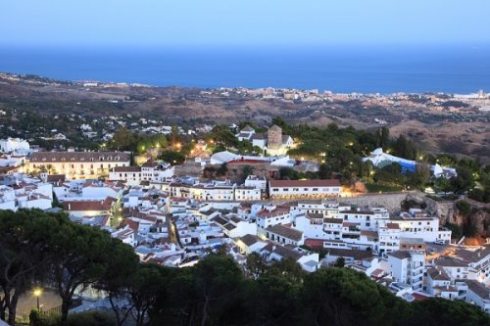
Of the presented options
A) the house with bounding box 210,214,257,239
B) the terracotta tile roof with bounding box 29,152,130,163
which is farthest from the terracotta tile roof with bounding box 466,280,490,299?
the terracotta tile roof with bounding box 29,152,130,163

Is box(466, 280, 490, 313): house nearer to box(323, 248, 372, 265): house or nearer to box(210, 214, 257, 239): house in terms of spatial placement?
box(323, 248, 372, 265): house

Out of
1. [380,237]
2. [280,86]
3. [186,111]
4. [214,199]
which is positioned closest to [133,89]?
[186,111]

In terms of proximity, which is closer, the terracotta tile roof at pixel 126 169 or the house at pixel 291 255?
the house at pixel 291 255

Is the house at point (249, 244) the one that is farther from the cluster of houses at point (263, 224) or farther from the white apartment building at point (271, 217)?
the white apartment building at point (271, 217)

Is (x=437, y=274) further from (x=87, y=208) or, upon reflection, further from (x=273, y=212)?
(x=87, y=208)

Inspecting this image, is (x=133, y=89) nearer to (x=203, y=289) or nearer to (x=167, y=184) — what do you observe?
(x=167, y=184)

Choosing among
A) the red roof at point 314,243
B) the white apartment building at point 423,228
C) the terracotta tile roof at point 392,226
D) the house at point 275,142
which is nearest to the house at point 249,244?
the red roof at point 314,243
